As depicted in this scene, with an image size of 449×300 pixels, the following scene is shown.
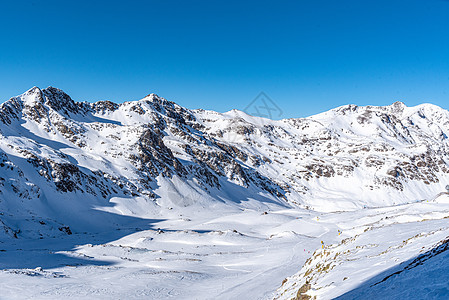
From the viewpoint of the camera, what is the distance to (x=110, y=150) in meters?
99.9

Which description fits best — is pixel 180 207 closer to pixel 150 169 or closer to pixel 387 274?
pixel 150 169

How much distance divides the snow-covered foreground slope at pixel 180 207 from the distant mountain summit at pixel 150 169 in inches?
23.4

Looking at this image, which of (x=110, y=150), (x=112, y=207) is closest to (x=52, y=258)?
(x=112, y=207)

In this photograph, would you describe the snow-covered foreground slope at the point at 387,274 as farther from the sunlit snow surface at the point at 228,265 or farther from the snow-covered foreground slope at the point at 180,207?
the snow-covered foreground slope at the point at 180,207

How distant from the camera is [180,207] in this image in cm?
8688

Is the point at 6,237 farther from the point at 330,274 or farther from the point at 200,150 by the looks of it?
the point at 200,150

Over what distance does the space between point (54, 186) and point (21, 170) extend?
25.2 ft

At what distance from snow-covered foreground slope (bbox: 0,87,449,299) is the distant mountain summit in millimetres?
594

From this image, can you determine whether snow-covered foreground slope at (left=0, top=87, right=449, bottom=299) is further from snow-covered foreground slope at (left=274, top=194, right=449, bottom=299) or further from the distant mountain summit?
the distant mountain summit

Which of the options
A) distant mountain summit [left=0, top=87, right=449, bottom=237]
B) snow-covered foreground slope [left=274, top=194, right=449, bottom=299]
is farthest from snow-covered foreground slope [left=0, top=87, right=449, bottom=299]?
distant mountain summit [left=0, top=87, right=449, bottom=237]

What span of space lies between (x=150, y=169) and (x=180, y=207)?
20.1m

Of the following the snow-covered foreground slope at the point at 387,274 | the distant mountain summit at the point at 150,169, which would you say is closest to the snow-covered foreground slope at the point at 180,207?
the snow-covered foreground slope at the point at 387,274

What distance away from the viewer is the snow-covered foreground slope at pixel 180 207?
18797 millimetres

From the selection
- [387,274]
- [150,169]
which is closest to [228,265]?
[387,274]
